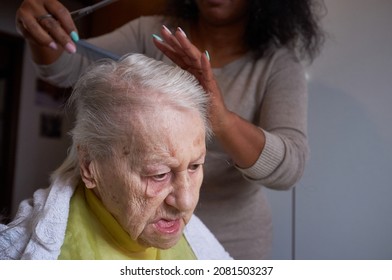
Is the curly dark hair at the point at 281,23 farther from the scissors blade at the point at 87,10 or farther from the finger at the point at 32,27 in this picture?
the finger at the point at 32,27

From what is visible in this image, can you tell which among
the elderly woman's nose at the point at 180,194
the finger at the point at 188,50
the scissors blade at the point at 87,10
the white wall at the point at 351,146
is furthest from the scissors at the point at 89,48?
the white wall at the point at 351,146

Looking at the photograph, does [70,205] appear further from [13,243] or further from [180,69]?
[180,69]

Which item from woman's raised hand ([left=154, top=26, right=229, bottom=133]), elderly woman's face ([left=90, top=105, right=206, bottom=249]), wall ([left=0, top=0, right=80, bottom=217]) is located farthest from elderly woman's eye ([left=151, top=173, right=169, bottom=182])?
wall ([left=0, top=0, right=80, bottom=217])

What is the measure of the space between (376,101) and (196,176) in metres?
A: 0.35

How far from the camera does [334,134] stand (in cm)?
75

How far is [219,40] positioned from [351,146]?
30 cm

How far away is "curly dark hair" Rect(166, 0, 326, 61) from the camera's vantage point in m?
0.75

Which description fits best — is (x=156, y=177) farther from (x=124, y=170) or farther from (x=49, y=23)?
(x=49, y=23)

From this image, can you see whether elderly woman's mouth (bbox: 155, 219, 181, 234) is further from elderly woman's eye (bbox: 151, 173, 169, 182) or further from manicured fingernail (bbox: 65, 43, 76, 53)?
manicured fingernail (bbox: 65, 43, 76, 53)

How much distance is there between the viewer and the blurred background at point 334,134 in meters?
0.71

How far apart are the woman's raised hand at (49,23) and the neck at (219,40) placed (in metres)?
0.21
